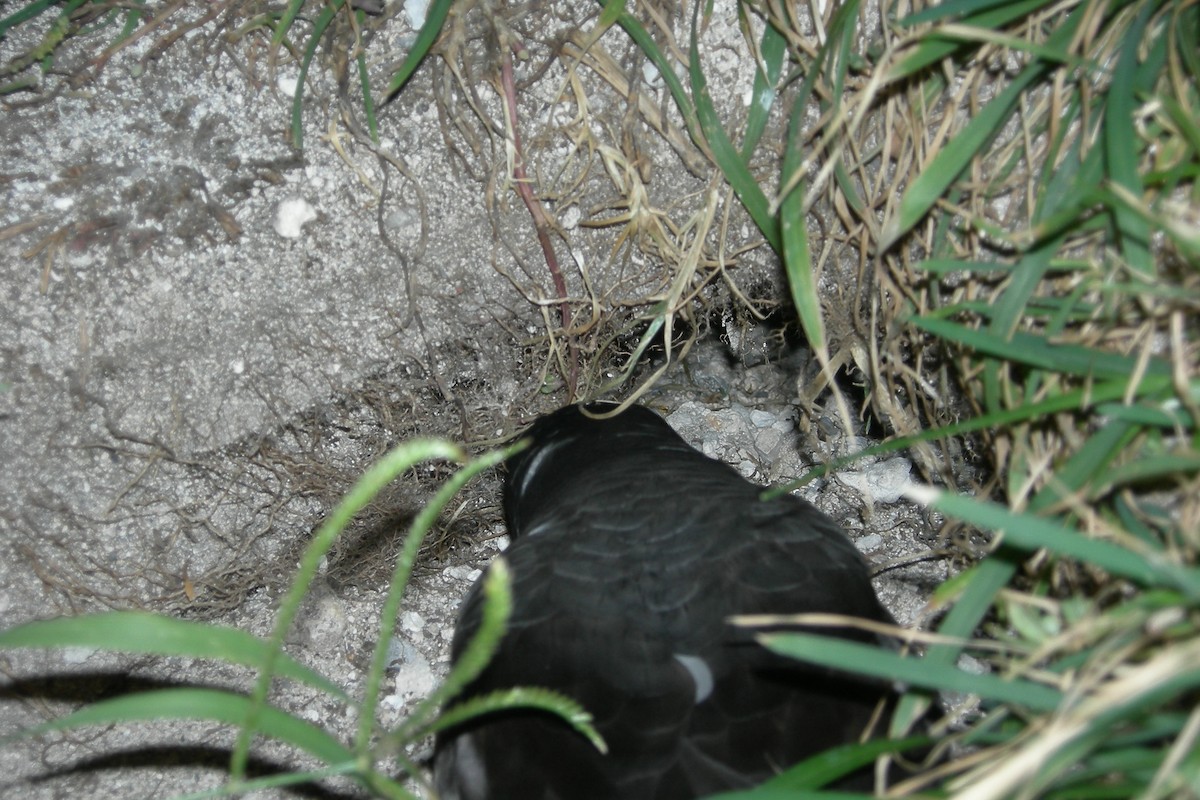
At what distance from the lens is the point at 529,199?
4.21ft

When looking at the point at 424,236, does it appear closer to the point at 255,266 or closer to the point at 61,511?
the point at 255,266

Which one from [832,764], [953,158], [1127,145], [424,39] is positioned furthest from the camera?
[424,39]

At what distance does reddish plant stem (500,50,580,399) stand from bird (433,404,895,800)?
26cm

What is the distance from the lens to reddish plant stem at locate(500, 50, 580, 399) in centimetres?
124

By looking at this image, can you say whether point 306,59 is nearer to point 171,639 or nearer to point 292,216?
point 292,216

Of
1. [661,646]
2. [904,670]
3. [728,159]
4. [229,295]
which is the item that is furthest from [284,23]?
[904,670]

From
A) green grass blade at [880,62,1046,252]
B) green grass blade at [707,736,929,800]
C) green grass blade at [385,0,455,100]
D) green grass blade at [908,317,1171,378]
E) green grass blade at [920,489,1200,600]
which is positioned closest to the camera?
green grass blade at [920,489,1200,600]

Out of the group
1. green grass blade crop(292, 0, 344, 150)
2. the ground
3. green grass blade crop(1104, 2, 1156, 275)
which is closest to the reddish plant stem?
the ground

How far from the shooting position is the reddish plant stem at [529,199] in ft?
4.08

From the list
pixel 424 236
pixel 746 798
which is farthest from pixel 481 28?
pixel 746 798

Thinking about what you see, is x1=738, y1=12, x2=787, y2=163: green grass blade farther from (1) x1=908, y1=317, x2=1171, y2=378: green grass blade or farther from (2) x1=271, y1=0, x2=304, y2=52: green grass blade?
(2) x1=271, y1=0, x2=304, y2=52: green grass blade

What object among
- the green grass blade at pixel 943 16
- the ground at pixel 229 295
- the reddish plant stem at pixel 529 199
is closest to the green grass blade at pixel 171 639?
the ground at pixel 229 295

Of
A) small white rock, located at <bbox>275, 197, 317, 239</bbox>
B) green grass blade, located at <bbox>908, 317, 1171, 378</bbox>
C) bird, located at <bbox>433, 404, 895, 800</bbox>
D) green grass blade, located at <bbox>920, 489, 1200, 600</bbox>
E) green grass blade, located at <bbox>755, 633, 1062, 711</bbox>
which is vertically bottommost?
bird, located at <bbox>433, 404, 895, 800</bbox>

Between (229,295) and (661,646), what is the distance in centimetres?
76
